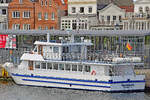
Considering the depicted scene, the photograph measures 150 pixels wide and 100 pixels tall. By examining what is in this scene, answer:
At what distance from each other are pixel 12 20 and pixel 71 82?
39905 mm

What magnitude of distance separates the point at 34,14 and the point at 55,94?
135ft

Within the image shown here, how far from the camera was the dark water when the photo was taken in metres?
59.7

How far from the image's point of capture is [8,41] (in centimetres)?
7681

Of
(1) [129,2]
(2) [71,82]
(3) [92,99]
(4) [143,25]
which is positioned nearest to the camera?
(3) [92,99]

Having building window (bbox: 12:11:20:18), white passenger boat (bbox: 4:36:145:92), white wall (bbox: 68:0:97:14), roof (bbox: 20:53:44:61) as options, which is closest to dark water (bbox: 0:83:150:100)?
white passenger boat (bbox: 4:36:145:92)

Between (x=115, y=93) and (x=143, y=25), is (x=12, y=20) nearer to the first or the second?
(x=143, y=25)

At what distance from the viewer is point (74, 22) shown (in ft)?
331

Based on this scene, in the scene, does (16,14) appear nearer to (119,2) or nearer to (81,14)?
(81,14)

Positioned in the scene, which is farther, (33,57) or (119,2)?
(119,2)

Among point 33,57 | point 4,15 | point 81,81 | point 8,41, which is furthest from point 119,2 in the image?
point 81,81

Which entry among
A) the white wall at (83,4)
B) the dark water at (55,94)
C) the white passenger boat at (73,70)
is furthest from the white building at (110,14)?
the dark water at (55,94)

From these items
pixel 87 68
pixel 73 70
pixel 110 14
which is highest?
pixel 110 14

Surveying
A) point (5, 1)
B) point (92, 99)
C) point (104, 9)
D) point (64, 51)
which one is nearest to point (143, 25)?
point (104, 9)

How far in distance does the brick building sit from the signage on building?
2397 centimetres
